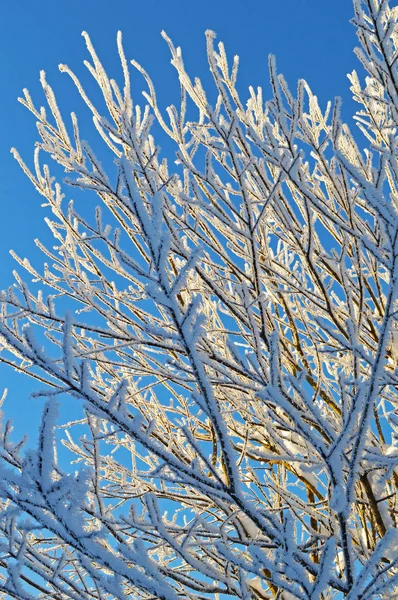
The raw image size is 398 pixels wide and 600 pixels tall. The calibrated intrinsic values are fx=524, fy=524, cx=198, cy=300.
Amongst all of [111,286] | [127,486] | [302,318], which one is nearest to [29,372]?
[111,286]

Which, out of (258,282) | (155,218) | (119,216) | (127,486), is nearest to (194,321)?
(155,218)

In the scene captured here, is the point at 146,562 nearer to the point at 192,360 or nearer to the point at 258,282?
the point at 192,360

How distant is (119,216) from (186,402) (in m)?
1.29

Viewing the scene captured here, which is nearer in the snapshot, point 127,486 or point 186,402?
point 127,486

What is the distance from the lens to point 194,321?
1.30m

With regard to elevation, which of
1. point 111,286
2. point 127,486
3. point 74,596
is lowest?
point 74,596

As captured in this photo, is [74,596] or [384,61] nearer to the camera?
[74,596]

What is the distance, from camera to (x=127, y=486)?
312 centimetres

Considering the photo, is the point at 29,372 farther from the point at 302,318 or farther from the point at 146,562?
the point at 302,318

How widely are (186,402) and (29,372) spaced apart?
1.14m

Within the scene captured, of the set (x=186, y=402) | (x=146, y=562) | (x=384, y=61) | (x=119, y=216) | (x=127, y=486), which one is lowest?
(x=146, y=562)

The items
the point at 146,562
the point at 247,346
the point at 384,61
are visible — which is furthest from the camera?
the point at 247,346

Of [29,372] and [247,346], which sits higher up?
[247,346]

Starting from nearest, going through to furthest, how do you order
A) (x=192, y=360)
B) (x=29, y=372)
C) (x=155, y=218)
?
(x=155, y=218) → (x=192, y=360) → (x=29, y=372)
